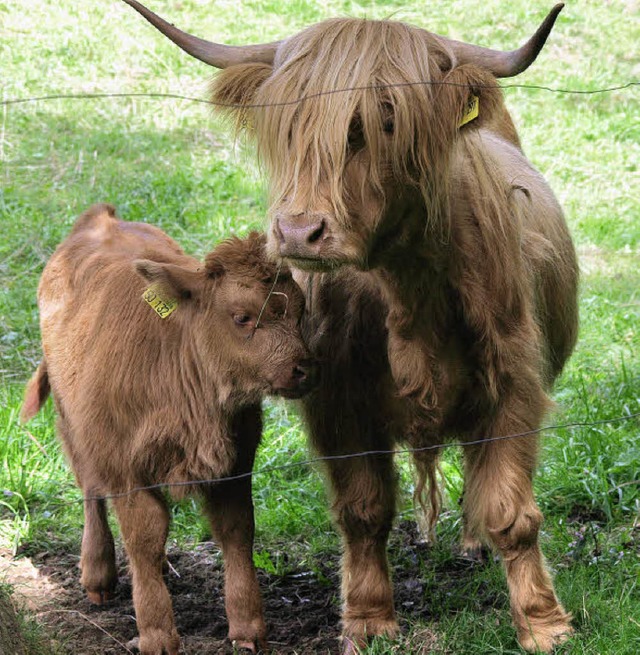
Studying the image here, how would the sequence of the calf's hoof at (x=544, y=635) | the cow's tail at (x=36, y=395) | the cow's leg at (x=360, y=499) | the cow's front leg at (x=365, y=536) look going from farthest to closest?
1. the cow's tail at (x=36, y=395)
2. the cow's front leg at (x=365, y=536)
3. the cow's leg at (x=360, y=499)
4. the calf's hoof at (x=544, y=635)

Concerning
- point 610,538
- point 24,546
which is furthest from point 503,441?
point 24,546

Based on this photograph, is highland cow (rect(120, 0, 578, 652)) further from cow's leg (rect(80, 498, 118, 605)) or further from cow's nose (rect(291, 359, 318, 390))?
cow's leg (rect(80, 498, 118, 605))

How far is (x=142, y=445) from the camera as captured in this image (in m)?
4.38

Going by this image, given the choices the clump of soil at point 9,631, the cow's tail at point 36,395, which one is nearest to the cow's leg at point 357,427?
the clump of soil at point 9,631

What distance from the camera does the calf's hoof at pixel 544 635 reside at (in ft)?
14.3

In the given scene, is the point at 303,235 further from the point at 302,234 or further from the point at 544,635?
the point at 544,635

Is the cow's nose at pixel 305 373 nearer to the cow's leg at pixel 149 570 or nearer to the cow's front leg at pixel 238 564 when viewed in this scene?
the cow's front leg at pixel 238 564

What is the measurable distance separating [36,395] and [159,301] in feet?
4.67

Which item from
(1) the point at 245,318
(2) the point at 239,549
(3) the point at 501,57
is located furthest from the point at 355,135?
(2) the point at 239,549

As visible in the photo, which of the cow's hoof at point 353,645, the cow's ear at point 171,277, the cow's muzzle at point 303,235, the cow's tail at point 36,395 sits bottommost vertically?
the cow's hoof at point 353,645

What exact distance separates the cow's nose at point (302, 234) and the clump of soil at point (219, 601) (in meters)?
1.83

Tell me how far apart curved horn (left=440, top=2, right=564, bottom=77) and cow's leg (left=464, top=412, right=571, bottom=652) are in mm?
1318

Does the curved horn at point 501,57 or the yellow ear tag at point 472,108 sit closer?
the curved horn at point 501,57

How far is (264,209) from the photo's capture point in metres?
6.75
